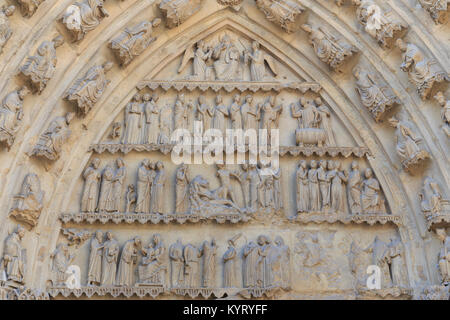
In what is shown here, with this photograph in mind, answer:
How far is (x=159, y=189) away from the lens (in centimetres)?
855


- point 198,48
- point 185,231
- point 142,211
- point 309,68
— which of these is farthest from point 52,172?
point 309,68

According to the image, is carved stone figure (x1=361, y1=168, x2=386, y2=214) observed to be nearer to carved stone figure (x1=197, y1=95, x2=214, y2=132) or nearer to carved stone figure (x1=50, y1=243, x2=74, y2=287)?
carved stone figure (x1=197, y1=95, x2=214, y2=132)

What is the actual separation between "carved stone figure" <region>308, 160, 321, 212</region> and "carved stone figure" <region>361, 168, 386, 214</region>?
546 millimetres

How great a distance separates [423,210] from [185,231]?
2.79m

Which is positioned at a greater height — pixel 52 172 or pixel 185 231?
pixel 52 172

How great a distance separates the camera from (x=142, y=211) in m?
8.43

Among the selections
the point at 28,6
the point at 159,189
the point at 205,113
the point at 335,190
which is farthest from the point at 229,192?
the point at 28,6

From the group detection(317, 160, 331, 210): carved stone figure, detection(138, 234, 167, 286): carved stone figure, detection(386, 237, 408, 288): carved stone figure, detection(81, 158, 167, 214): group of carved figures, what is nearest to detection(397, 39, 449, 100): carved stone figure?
detection(317, 160, 331, 210): carved stone figure

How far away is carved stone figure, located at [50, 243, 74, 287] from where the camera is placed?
805 cm

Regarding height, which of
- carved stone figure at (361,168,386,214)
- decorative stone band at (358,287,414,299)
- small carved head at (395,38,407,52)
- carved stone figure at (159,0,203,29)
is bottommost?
decorative stone band at (358,287,414,299)

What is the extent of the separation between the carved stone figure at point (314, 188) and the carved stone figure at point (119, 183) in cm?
228

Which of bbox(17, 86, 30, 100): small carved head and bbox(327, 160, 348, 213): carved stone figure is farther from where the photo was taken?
bbox(327, 160, 348, 213): carved stone figure

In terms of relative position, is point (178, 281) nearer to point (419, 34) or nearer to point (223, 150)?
point (223, 150)
